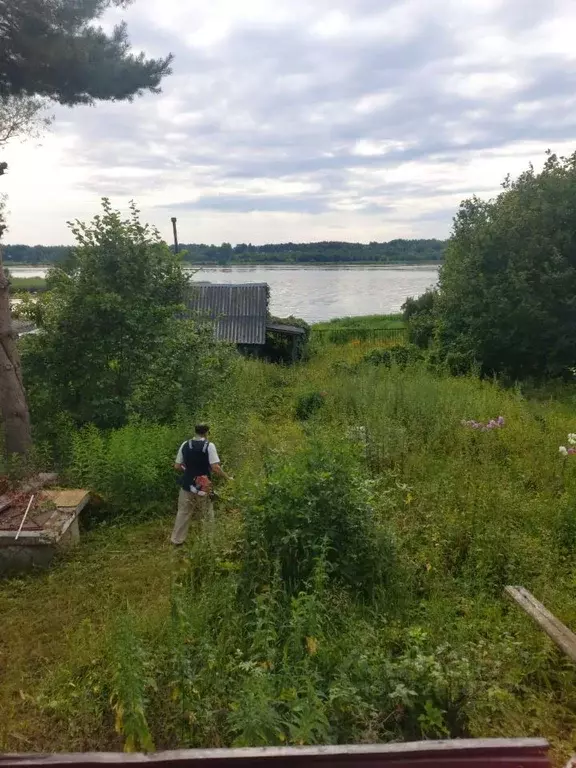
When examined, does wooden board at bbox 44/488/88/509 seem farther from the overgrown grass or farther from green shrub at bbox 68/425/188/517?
the overgrown grass

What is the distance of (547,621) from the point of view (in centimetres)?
381

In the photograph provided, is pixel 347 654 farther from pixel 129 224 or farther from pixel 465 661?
pixel 129 224

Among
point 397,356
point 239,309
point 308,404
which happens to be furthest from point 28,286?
point 308,404

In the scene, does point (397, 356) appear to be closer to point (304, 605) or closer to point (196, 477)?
point (196, 477)

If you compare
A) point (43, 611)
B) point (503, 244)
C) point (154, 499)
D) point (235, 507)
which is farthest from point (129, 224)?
point (503, 244)

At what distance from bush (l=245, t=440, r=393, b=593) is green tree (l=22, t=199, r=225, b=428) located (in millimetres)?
4337

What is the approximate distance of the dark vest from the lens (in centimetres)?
616

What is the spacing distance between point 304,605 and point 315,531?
915mm

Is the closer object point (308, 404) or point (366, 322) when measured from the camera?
point (308, 404)

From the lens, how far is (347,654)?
12.5 ft

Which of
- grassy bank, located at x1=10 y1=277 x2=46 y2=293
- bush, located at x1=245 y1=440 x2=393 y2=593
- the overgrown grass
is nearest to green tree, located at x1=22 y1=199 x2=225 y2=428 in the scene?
grassy bank, located at x1=10 y1=277 x2=46 y2=293

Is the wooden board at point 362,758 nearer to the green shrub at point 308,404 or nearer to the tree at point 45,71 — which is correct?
the tree at point 45,71

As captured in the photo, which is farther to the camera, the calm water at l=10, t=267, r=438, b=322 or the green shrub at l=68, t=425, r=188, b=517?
the calm water at l=10, t=267, r=438, b=322

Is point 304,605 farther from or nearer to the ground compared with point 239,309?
nearer to the ground
